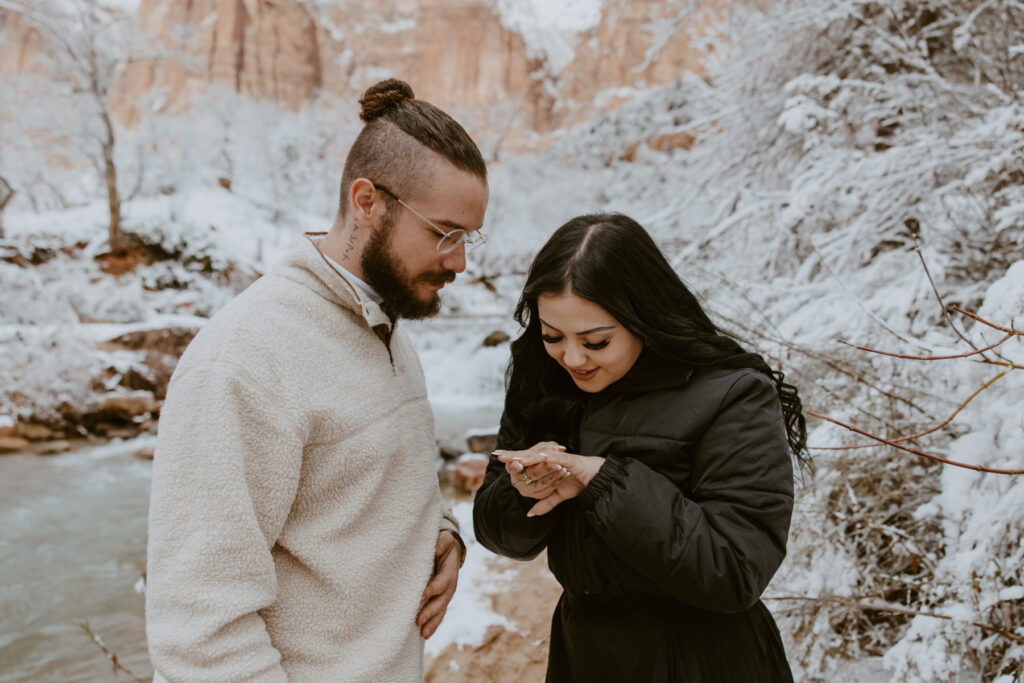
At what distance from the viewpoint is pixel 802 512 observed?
91.3 inches

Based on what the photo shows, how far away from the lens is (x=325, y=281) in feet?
4.04

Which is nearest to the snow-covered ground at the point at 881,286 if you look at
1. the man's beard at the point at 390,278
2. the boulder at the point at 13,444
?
the man's beard at the point at 390,278

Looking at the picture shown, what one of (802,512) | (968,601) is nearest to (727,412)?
(968,601)

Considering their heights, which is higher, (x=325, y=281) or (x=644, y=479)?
(x=325, y=281)

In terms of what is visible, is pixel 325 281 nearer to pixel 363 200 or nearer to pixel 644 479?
pixel 363 200

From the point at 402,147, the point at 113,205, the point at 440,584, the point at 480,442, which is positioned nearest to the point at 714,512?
the point at 440,584

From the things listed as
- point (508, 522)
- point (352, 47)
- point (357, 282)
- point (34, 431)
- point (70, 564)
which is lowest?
point (34, 431)

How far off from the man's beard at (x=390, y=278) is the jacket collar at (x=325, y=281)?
0.23 ft

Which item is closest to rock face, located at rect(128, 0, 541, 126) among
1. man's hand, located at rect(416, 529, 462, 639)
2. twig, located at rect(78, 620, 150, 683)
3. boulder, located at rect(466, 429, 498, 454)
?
boulder, located at rect(466, 429, 498, 454)

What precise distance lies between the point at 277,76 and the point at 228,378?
2988 inches

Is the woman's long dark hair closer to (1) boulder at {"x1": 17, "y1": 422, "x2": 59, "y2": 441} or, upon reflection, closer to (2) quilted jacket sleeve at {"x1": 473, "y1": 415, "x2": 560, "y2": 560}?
(2) quilted jacket sleeve at {"x1": 473, "y1": 415, "x2": 560, "y2": 560}

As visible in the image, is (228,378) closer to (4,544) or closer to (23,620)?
(23,620)

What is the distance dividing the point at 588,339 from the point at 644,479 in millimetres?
320

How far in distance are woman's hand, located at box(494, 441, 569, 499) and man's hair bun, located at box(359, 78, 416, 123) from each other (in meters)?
0.82
